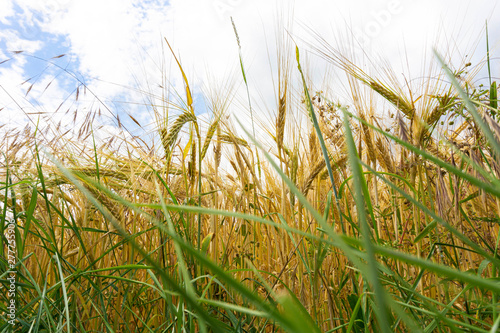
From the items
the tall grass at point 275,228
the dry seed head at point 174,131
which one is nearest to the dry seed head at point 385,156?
the tall grass at point 275,228

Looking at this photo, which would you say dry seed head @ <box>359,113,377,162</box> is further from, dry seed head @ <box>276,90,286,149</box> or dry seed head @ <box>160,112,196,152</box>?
dry seed head @ <box>160,112,196,152</box>

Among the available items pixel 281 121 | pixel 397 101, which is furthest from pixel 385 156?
pixel 281 121

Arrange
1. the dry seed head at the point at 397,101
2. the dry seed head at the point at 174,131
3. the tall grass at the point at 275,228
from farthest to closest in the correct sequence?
the dry seed head at the point at 174,131 → the dry seed head at the point at 397,101 → the tall grass at the point at 275,228

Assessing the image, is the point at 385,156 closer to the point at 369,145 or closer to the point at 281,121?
the point at 369,145

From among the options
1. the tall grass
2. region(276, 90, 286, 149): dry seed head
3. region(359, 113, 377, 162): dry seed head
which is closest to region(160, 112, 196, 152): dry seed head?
the tall grass

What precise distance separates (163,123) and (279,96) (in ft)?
Answer: 1.54

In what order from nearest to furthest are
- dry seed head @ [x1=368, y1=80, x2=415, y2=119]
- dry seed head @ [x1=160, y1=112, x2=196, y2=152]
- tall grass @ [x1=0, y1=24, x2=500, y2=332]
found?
1. tall grass @ [x1=0, y1=24, x2=500, y2=332]
2. dry seed head @ [x1=368, y1=80, x2=415, y2=119]
3. dry seed head @ [x1=160, y1=112, x2=196, y2=152]

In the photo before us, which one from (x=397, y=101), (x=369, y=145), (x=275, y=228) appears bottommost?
(x=275, y=228)

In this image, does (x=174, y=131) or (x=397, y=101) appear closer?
(x=397, y=101)

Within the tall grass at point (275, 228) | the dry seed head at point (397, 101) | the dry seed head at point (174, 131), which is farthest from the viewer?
the dry seed head at point (174, 131)

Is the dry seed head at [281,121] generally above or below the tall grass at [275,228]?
above

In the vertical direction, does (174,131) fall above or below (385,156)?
above

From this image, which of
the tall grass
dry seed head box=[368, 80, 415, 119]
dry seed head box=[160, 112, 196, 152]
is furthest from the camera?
dry seed head box=[160, 112, 196, 152]

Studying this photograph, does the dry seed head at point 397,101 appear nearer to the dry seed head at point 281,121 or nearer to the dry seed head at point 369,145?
the dry seed head at point 369,145
